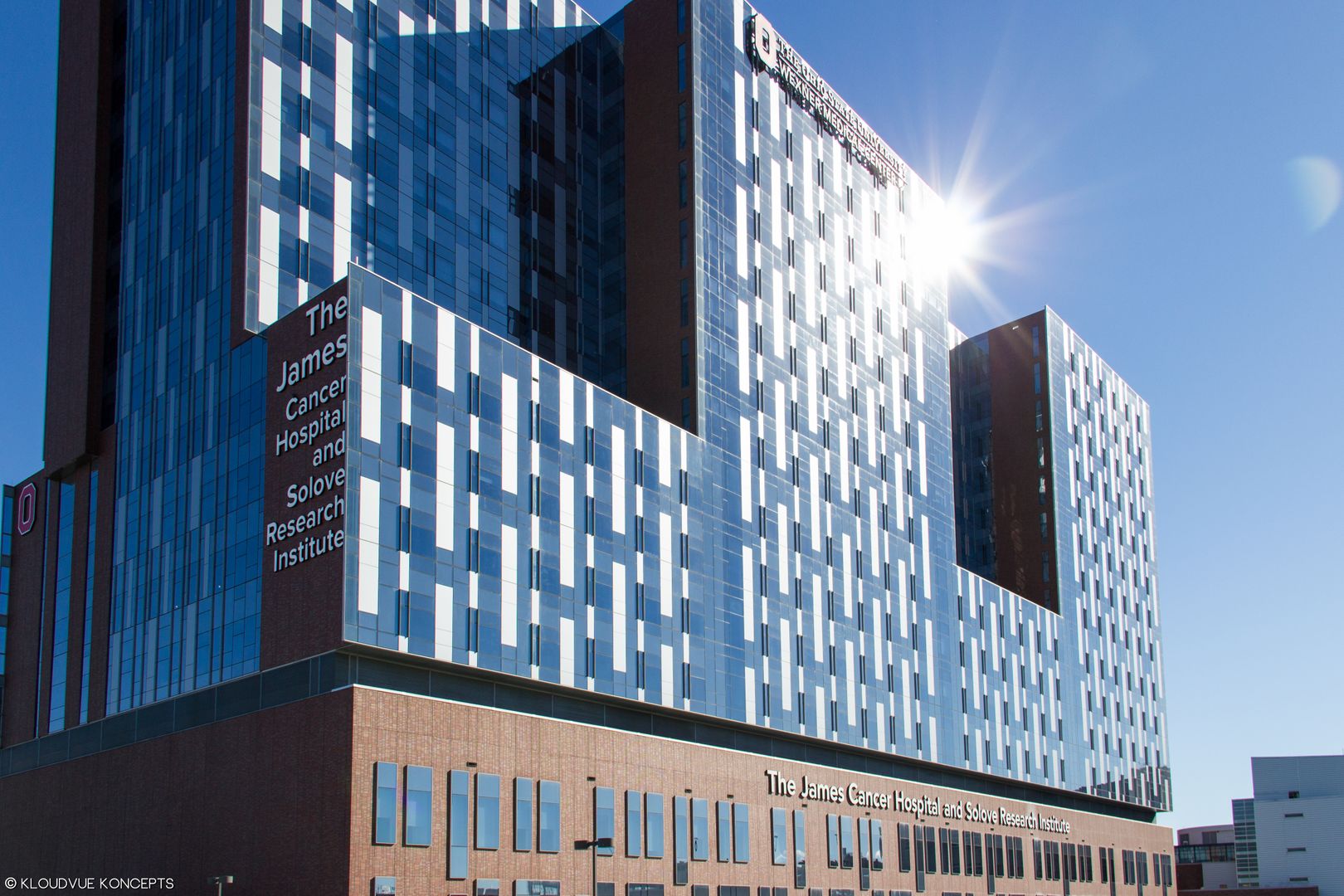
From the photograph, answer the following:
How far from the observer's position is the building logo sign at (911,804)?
87938mm

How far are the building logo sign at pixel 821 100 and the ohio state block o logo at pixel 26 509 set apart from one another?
5649 centimetres

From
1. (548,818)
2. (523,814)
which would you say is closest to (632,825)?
(548,818)

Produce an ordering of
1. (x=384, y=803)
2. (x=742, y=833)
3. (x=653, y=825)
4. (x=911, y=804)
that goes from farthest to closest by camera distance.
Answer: (x=911, y=804)
(x=742, y=833)
(x=653, y=825)
(x=384, y=803)

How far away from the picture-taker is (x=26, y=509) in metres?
87.8

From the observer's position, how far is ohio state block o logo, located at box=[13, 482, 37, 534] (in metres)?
86.9

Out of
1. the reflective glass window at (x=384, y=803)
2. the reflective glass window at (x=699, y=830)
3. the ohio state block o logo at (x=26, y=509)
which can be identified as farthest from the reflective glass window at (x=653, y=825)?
the ohio state block o logo at (x=26, y=509)

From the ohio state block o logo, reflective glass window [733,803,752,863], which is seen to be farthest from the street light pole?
the ohio state block o logo

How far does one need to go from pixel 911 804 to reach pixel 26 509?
64.2 meters

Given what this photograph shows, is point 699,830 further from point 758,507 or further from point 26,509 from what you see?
point 26,509

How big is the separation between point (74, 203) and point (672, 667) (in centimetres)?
4724

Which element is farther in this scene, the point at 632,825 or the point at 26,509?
the point at 26,509

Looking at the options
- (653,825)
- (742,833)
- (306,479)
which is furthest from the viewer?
(742,833)

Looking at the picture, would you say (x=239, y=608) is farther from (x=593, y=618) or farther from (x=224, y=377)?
(x=593, y=618)

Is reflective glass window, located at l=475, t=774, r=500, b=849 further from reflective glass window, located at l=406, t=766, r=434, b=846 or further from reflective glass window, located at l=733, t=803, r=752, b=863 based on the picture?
reflective glass window, located at l=733, t=803, r=752, b=863
